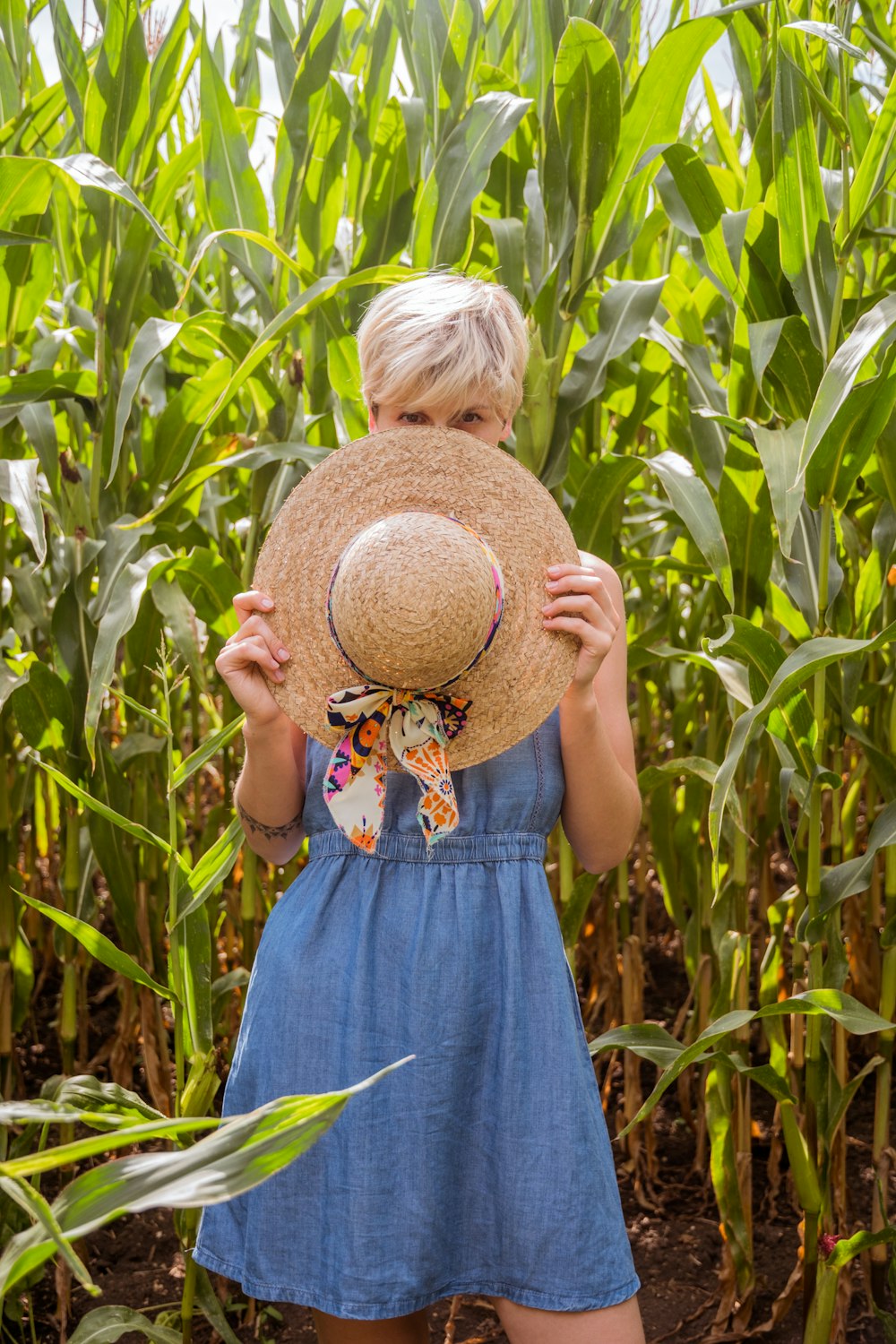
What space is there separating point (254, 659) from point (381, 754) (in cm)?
16

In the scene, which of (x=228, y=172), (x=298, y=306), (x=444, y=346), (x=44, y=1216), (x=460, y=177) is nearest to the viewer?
(x=44, y=1216)

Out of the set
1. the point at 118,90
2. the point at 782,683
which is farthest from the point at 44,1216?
the point at 118,90

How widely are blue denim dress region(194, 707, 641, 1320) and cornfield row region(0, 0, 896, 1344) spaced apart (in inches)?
7.9

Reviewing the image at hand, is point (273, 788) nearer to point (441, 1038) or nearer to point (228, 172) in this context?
point (441, 1038)

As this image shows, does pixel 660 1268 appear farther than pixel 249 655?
Yes

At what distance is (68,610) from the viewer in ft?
5.76

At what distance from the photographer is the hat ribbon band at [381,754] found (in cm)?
116

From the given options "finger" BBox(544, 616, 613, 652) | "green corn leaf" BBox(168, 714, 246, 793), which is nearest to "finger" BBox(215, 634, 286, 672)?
"green corn leaf" BBox(168, 714, 246, 793)

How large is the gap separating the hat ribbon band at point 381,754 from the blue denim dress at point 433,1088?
104 millimetres

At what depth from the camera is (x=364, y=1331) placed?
47.6 inches

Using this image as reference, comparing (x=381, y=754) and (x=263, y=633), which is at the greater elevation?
(x=263, y=633)

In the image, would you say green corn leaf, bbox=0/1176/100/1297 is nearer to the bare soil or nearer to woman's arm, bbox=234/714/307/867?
woman's arm, bbox=234/714/307/867

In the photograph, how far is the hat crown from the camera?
107 centimetres

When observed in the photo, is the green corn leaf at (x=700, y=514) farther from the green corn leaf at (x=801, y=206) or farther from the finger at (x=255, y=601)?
the finger at (x=255, y=601)
